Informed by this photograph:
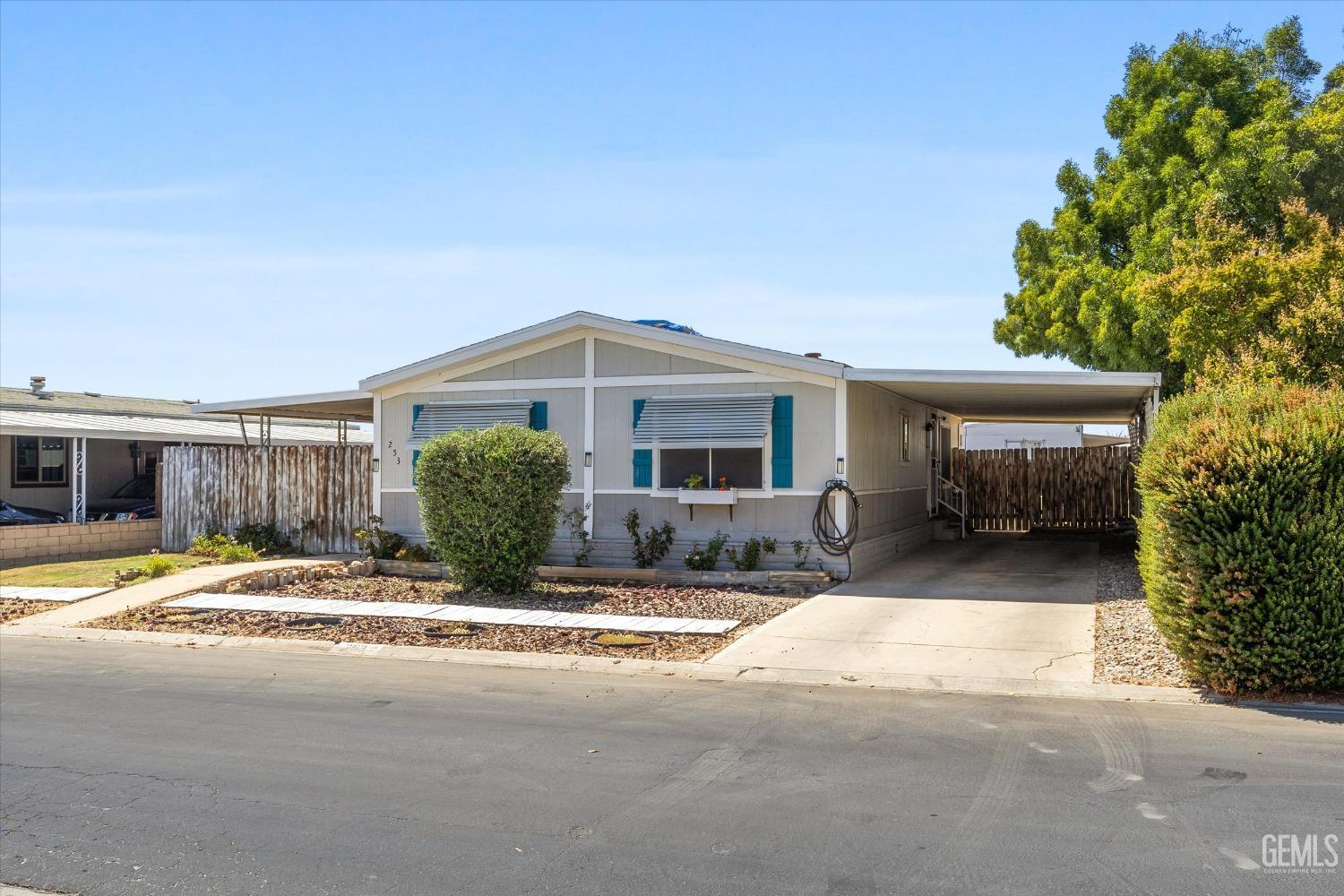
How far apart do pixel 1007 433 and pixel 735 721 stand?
28.1 meters

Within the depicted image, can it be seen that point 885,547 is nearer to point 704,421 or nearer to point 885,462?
point 885,462

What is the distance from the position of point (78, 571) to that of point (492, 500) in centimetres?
797

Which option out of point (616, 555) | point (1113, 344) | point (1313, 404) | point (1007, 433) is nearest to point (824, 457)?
point (616, 555)

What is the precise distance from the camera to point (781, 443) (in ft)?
47.6

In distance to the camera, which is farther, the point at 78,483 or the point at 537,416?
the point at 78,483

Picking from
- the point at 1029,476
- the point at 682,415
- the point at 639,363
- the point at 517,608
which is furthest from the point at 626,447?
the point at 1029,476

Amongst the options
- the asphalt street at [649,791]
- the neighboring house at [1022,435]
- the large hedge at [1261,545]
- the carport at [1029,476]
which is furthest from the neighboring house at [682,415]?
the neighboring house at [1022,435]

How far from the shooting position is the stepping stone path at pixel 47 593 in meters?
13.8

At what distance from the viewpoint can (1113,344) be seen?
20.5 meters

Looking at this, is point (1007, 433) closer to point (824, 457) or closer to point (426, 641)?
point (824, 457)

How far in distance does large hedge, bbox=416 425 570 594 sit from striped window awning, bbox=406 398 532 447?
252cm

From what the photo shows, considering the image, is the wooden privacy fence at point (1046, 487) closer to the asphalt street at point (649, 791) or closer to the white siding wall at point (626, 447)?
the white siding wall at point (626, 447)

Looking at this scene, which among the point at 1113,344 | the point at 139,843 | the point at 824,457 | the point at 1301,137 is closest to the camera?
the point at 139,843

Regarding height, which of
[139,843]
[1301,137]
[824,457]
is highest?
[1301,137]
